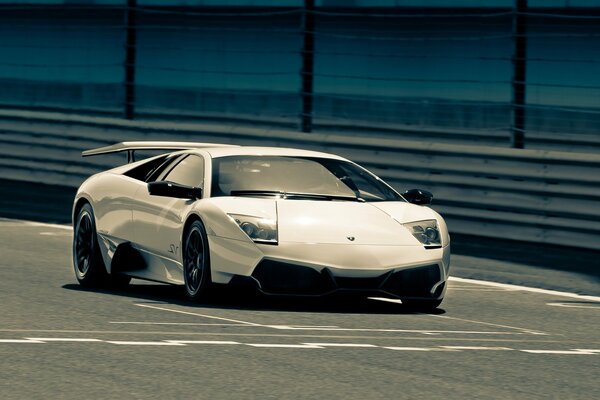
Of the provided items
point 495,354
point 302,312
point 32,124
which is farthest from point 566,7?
point 495,354

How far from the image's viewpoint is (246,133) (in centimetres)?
2136

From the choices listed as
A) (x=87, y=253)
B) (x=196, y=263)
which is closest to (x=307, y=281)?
(x=196, y=263)

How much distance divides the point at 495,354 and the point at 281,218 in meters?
2.26

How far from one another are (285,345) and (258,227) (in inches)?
70.1

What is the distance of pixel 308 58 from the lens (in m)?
20.4

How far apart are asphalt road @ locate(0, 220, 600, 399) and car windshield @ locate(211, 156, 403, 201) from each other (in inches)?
30.3

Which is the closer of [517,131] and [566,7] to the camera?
[517,131]

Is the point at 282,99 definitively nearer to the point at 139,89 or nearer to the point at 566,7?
the point at 139,89

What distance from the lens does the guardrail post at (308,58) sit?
20281 mm

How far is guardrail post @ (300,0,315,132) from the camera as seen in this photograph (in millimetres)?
20281

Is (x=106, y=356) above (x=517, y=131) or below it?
below

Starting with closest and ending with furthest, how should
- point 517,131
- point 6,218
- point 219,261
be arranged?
point 219,261, point 517,131, point 6,218

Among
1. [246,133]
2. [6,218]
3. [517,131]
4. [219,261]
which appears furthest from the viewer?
[246,133]

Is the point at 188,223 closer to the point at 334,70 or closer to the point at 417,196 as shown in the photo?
the point at 417,196
